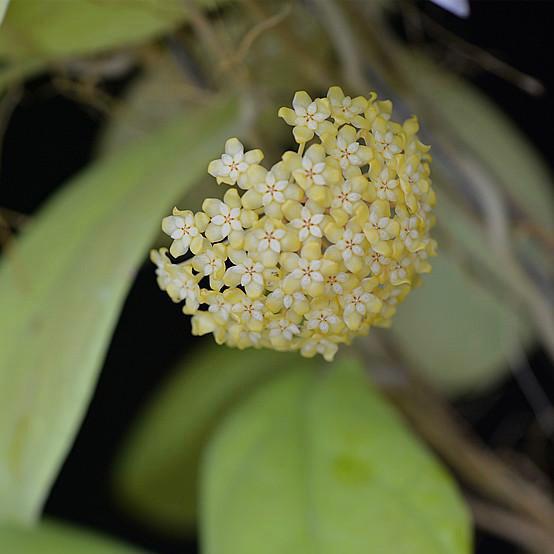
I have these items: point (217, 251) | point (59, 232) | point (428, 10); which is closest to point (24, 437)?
point (59, 232)

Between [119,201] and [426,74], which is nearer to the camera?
[119,201]

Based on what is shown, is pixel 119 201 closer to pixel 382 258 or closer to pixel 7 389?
pixel 7 389

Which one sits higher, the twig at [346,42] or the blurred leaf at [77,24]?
the twig at [346,42]

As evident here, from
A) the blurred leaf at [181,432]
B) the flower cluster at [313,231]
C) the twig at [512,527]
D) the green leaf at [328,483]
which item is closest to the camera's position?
the flower cluster at [313,231]

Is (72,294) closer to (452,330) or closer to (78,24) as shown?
(78,24)

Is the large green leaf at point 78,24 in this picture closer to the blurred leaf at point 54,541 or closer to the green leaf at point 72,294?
the green leaf at point 72,294

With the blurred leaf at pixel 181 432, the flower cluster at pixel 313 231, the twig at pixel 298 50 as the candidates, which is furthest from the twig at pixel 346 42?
the blurred leaf at pixel 181 432
